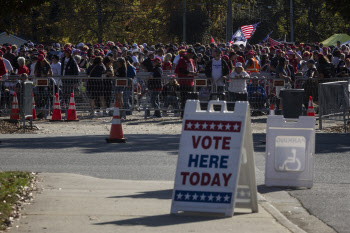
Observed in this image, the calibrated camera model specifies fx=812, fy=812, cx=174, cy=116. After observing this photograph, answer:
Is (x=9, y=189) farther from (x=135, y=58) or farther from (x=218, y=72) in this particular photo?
(x=135, y=58)

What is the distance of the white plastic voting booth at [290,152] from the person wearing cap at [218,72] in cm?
1164

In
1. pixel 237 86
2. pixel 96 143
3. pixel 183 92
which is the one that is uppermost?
pixel 237 86

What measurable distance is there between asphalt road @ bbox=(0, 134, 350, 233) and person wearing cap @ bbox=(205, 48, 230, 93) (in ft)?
15.5

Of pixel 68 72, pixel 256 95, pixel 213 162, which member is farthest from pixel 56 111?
pixel 213 162

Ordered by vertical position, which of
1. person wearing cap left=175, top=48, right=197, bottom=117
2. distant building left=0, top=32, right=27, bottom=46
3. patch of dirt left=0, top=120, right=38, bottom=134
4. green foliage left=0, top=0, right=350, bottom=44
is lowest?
patch of dirt left=0, top=120, right=38, bottom=134

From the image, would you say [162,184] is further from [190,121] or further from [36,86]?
[36,86]

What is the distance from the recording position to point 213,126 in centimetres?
849

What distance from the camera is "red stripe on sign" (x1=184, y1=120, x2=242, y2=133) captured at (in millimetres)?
8438

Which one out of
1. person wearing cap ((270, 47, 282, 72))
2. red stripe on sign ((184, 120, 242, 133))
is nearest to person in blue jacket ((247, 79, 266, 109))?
person wearing cap ((270, 47, 282, 72))

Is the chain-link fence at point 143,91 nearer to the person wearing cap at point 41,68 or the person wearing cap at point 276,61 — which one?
the person wearing cap at point 41,68

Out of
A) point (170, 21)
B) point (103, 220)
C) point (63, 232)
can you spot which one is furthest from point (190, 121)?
point (170, 21)

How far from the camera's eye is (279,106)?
2156 cm

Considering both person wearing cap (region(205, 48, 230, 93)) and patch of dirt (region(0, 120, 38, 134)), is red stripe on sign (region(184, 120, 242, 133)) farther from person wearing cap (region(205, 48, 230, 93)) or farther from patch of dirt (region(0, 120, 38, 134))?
person wearing cap (region(205, 48, 230, 93))

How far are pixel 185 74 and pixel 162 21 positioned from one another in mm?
69666
